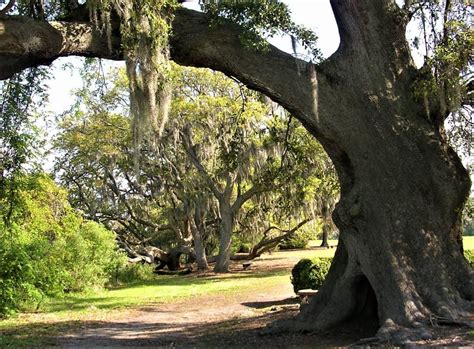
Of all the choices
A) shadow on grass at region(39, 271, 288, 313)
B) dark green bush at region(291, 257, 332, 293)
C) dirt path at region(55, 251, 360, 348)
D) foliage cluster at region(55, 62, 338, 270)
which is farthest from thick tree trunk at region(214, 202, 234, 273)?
dark green bush at region(291, 257, 332, 293)

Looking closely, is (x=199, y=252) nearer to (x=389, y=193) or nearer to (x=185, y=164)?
(x=185, y=164)

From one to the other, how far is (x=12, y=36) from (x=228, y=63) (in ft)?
9.87

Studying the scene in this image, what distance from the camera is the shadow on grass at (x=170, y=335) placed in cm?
819

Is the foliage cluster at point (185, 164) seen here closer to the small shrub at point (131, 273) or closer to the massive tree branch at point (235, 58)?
the small shrub at point (131, 273)

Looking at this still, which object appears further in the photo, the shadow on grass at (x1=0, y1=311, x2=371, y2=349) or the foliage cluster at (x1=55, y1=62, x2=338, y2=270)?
the foliage cluster at (x1=55, y1=62, x2=338, y2=270)

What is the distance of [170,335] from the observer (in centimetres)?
1021

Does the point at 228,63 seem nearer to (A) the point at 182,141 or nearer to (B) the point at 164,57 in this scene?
(B) the point at 164,57

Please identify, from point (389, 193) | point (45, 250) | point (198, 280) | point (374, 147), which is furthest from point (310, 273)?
point (198, 280)

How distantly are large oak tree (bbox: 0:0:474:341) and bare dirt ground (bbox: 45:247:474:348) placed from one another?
48 centimetres

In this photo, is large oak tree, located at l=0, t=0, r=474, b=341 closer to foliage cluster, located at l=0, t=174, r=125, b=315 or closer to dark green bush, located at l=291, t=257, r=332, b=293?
foliage cluster, located at l=0, t=174, r=125, b=315

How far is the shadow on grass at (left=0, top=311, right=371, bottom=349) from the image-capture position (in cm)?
819

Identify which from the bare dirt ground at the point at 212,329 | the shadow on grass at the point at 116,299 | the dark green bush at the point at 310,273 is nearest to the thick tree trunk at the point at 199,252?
the shadow on grass at the point at 116,299

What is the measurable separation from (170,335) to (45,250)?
4573mm

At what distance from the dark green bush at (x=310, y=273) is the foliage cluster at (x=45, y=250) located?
6.09 m
